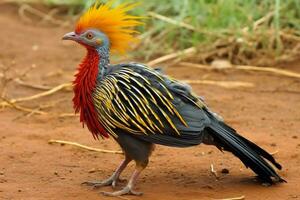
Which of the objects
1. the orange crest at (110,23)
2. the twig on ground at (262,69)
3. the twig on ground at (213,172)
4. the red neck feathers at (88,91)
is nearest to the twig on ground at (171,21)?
the twig on ground at (262,69)

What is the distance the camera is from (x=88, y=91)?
4.85 meters

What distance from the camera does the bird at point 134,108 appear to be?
4727 mm

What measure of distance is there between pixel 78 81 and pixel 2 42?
18.3 ft

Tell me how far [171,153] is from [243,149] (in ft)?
3.35

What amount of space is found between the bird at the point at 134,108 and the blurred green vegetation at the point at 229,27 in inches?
151

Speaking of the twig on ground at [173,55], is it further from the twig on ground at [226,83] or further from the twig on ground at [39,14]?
the twig on ground at [39,14]

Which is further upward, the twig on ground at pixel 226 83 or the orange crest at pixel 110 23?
the orange crest at pixel 110 23

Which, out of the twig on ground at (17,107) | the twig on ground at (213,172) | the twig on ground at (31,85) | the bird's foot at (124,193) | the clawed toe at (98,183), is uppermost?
the twig on ground at (213,172)

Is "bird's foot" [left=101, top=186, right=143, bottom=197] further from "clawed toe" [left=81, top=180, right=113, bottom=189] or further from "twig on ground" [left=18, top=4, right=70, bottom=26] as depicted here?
"twig on ground" [left=18, top=4, right=70, bottom=26]

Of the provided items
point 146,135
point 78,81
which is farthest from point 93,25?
point 146,135

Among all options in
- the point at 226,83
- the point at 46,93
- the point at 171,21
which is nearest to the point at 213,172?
the point at 226,83

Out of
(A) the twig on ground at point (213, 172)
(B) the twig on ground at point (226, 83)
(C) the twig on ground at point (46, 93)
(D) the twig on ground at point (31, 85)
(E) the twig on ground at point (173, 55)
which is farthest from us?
(E) the twig on ground at point (173, 55)

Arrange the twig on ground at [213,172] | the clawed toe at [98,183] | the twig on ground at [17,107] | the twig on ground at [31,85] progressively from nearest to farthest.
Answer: the clawed toe at [98,183], the twig on ground at [213,172], the twig on ground at [17,107], the twig on ground at [31,85]

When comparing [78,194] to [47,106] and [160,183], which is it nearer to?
→ [160,183]
